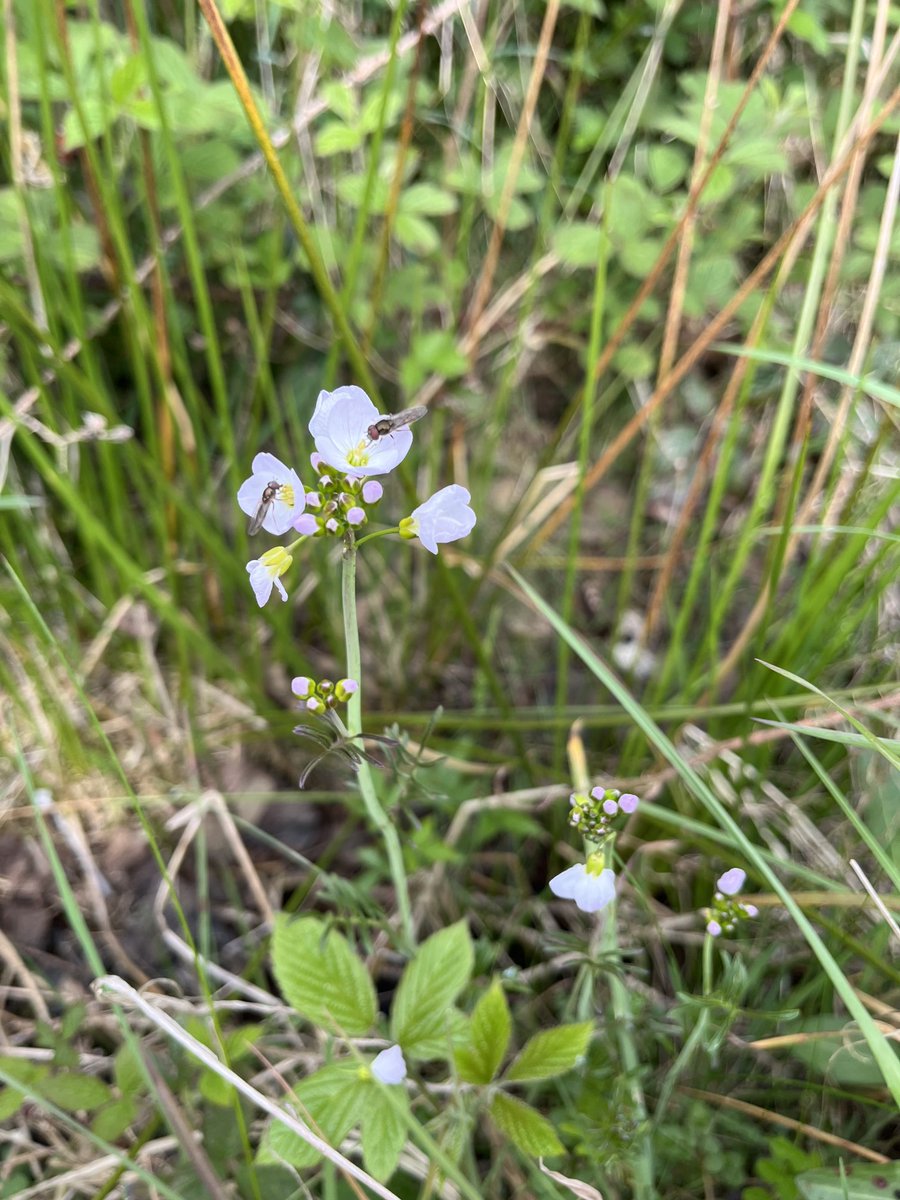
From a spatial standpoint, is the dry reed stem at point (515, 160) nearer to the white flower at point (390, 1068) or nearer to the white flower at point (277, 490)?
the white flower at point (277, 490)

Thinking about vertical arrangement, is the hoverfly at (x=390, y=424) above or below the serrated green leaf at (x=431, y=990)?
above

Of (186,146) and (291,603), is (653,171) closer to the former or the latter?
(186,146)

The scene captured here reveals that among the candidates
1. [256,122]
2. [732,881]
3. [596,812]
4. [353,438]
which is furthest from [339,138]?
[732,881]

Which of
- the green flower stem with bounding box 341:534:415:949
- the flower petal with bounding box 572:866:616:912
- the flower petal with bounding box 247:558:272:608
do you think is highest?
the flower petal with bounding box 247:558:272:608

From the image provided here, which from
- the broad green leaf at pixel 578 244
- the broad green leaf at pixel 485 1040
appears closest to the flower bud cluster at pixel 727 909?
the broad green leaf at pixel 485 1040

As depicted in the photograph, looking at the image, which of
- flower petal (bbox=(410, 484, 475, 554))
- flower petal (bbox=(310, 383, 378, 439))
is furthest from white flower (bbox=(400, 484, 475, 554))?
flower petal (bbox=(310, 383, 378, 439))

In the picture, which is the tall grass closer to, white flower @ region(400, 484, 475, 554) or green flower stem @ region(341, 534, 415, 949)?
green flower stem @ region(341, 534, 415, 949)
